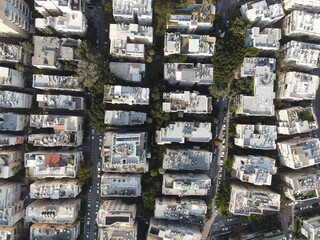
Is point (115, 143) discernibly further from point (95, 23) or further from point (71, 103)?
point (95, 23)

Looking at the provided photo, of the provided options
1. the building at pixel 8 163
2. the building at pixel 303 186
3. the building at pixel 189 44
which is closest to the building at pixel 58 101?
the building at pixel 8 163

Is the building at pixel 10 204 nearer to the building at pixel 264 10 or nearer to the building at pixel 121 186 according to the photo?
the building at pixel 121 186

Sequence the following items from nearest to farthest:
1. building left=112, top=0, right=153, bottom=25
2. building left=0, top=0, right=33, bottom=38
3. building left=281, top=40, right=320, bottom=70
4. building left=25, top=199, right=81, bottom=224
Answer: building left=0, top=0, right=33, bottom=38
building left=112, top=0, right=153, bottom=25
building left=281, top=40, right=320, bottom=70
building left=25, top=199, right=81, bottom=224

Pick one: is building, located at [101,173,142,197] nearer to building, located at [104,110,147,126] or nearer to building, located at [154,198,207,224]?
building, located at [154,198,207,224]

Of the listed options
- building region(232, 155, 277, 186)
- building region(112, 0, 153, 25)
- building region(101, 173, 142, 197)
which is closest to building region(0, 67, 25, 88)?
building region(112, 0, 153, 25)

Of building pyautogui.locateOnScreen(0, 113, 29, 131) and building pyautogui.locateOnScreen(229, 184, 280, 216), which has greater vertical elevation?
building pyautogui.locateOnScreen(0, 113, 29, 131)

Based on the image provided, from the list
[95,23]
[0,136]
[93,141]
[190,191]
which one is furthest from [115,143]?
[95,23]
